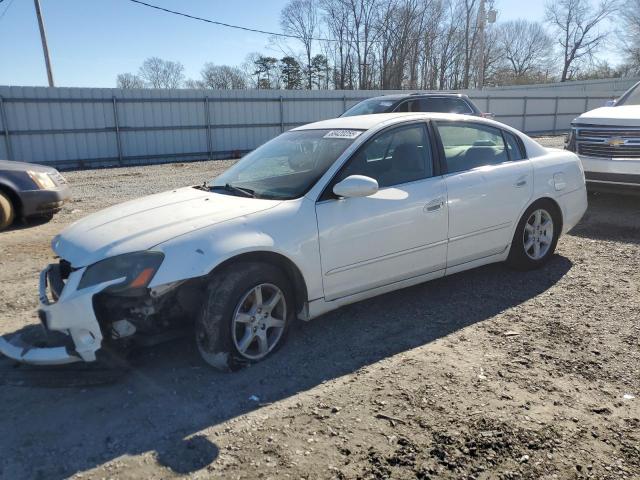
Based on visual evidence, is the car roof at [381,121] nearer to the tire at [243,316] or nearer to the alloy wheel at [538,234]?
the alloy wheel at [538,234]

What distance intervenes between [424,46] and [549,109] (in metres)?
20.1

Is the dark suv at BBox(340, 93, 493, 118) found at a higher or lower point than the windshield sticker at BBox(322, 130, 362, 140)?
higher

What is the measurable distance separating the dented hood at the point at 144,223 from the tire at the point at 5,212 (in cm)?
448

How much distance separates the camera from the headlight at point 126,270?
3.10 m

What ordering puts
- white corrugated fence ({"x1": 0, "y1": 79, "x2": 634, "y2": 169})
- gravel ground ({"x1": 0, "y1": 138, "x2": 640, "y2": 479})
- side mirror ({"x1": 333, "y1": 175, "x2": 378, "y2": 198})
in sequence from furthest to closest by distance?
white corrugated fence ({"x1": 0, "y1": 79, "x2": 634, "y2": 169}) → side mirror ({"x1": 333, "y1": 175, "x2": 378, "y2": 198}) → gravel ground ({"x1": 0, "y1": 138, "x2": 640, "y2": 479})

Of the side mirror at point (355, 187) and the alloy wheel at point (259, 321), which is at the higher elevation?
the side mirror at point (355, 187)

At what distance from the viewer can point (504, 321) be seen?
13.7 feet

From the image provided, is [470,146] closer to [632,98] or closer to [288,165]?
[288,165]

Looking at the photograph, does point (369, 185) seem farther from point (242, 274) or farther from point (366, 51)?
point (366, 51)

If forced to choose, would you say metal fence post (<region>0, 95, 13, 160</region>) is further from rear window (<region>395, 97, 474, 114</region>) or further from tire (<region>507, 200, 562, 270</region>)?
tire (<region>507, 200, 562, 270</region>)

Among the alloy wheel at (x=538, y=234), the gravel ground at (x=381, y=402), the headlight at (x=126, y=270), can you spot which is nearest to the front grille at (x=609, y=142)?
the alloy wheel at (x=538, y=234)

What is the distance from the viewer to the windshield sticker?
13.7ft

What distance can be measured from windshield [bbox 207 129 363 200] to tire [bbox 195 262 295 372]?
26.8 inches

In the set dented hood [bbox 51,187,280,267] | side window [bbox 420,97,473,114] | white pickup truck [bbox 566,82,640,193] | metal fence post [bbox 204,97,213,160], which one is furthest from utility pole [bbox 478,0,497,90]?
dented hood [bbox 51,187,280,267]
